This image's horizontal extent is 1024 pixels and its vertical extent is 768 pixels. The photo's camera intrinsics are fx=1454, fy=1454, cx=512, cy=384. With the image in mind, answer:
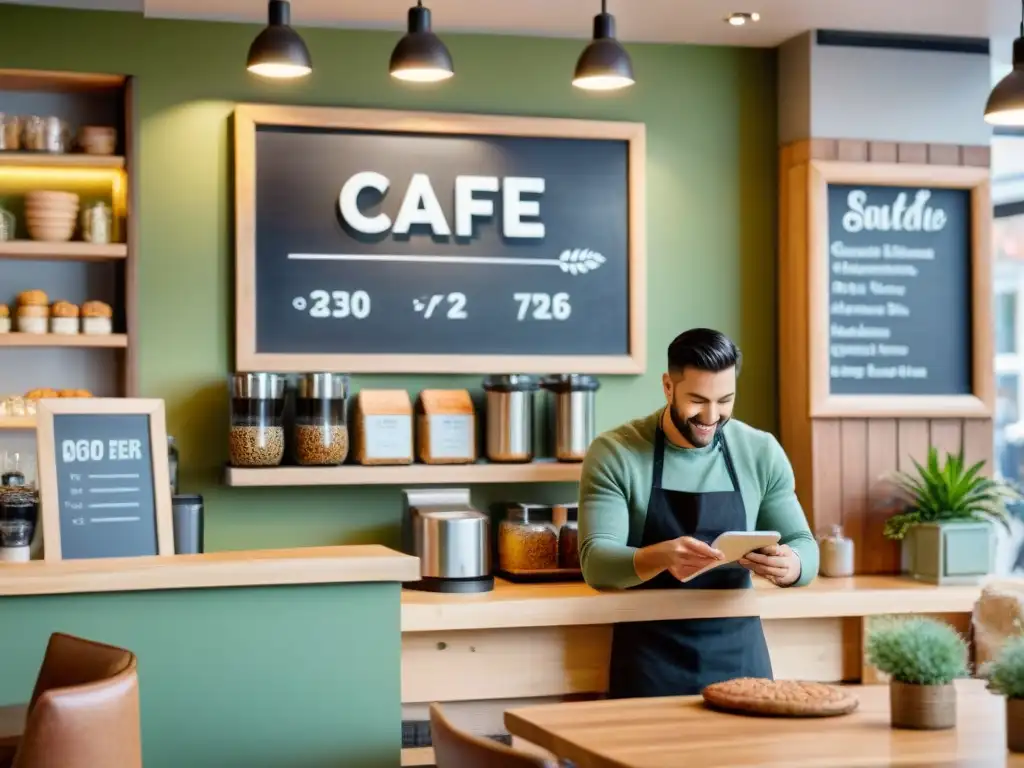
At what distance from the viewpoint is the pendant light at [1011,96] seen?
3.52m

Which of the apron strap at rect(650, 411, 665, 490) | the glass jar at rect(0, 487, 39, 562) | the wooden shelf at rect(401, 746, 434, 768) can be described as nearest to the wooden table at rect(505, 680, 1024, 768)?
the apron strap at rect(650, 411, 665, 490)

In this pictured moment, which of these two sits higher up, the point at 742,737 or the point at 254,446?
the point at 254,446

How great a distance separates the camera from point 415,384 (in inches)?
182

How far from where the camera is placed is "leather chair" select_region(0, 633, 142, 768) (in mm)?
2113

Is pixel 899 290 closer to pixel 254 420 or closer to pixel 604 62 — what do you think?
pixel 604 62

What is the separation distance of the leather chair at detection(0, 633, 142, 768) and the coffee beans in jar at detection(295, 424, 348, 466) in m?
1.90

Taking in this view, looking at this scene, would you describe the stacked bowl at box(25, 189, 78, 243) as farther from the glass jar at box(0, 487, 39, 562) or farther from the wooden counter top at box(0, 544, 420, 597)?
the wooden counter top at box(0, 544, 420, 597)

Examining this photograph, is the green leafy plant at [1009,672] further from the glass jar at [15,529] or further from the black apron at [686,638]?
the glass jar at [15,529]

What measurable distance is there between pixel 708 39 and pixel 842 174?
629 millimetres

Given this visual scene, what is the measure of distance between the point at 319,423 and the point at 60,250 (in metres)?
0.91

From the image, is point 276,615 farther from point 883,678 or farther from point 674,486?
point 883,678

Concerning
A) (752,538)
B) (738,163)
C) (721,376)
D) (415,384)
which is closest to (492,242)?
(415,384)

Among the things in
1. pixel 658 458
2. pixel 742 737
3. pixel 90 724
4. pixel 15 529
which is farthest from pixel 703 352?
pixel 90 724

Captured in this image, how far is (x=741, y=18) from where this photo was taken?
452cm
